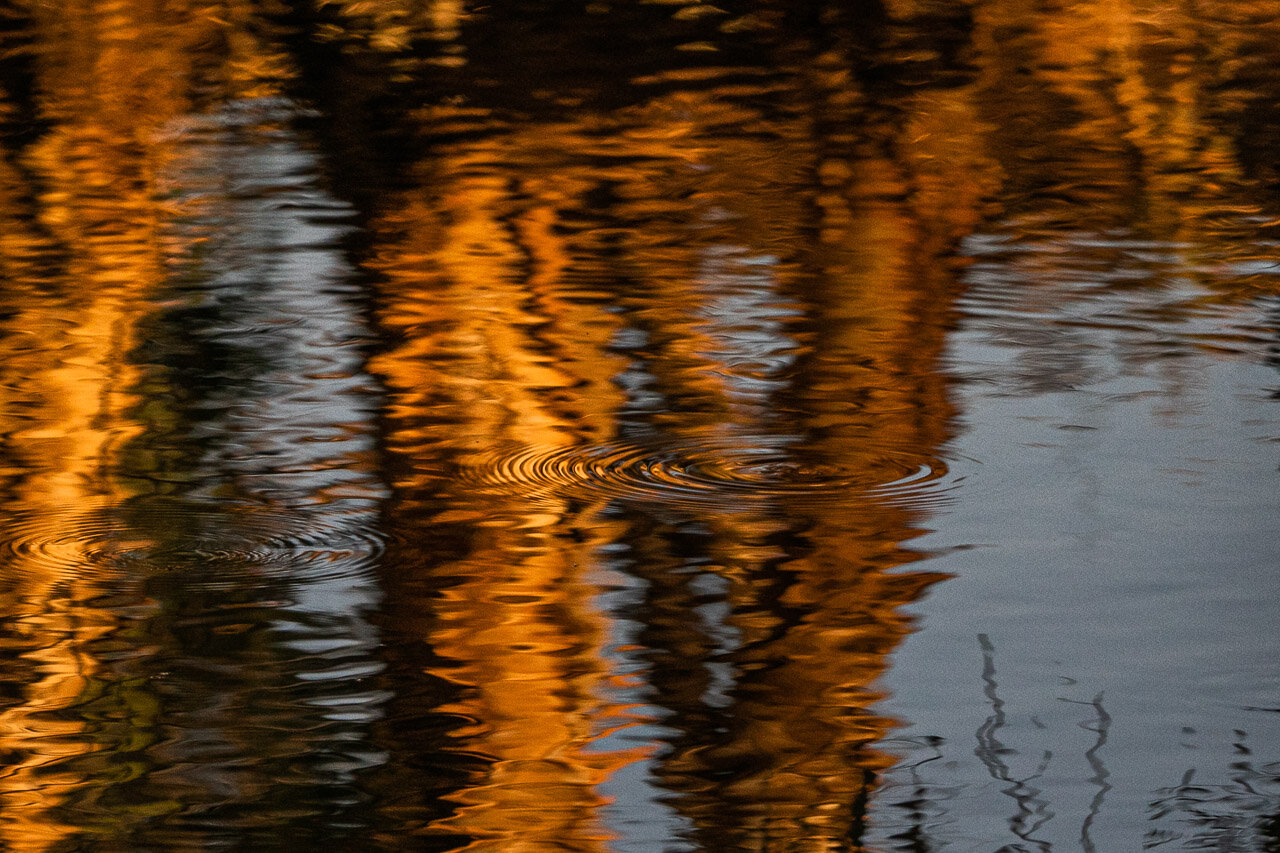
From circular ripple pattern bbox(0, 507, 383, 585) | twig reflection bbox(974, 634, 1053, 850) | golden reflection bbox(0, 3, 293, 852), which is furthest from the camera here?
circular ripple pattern bbox(0, 507, 383, 585)

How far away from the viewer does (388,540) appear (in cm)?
380

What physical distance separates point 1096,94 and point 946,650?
5.73 meters

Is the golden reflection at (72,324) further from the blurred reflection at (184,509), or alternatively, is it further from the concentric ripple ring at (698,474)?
the concentric ripple ring at (698,474)

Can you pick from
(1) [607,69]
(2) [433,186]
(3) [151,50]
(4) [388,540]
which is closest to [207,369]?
(4) [388,540]

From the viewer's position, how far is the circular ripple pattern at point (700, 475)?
397cm

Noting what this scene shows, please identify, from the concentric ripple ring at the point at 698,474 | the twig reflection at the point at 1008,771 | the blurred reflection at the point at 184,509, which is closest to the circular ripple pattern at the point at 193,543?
the blurred reflection at the point at 184,509

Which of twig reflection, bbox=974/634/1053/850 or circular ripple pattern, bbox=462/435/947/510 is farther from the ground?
circular ripple pattern, bbox=462/435/947/510

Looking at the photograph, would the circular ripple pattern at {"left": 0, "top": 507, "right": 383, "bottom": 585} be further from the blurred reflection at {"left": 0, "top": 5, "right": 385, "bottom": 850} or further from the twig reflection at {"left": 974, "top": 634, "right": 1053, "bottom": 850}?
the twig reflection at {"left": 974, "top": 634, "right": 1053, "bottom": 850}

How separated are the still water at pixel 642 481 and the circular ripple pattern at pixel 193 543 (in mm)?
12

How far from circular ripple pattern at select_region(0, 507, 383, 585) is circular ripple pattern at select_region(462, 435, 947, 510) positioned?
0.41 m

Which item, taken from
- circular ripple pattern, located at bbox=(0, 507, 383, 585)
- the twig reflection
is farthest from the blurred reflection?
the twig reflection

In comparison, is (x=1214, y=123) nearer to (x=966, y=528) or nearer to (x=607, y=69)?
(x=607, y=69)

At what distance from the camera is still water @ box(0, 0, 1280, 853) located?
9.57 feet

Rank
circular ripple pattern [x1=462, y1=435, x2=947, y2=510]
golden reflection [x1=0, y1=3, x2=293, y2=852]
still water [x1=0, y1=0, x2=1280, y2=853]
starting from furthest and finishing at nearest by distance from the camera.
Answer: circular ripple pattern [x1=462, y1=435, x2=947, y2=510] → golden reflection [x1=0, y1=3, x2=293, y2=852] → still water [x1=0, y1=0, x2=1280, y2=853]
